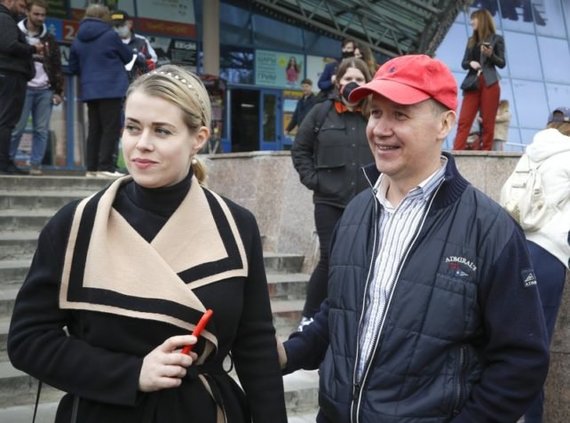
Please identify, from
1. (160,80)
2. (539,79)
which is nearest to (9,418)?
(160,80)

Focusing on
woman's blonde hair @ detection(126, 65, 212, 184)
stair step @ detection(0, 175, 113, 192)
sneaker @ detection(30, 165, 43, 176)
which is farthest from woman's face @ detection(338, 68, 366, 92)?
sneaker @ detection(30, 165, 43, 176)

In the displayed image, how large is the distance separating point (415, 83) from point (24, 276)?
446cm

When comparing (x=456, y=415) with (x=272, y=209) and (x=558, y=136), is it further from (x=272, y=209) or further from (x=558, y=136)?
(x=272, y=209)

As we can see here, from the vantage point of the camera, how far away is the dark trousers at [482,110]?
799 centimetres

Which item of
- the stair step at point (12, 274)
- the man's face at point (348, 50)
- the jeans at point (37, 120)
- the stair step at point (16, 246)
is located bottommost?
the stair step at point (12, 274)

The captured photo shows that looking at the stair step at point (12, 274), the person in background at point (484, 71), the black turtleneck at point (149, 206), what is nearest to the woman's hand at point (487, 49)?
the person in background at point (484, 71)

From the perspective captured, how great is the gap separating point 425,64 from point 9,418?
10.9 feet

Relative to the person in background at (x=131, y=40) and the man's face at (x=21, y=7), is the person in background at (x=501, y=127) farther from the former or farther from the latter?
the man's face at (x=21, y=7)

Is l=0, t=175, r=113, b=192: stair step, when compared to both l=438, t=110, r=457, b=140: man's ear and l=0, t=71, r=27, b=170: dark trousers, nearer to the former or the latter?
l=0, t=71, r=27, b=170: dark trousers

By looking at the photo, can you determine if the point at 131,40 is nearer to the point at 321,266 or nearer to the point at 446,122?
the point at 321,266

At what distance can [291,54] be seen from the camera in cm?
1989

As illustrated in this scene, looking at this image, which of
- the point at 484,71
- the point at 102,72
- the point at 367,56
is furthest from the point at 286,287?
the point at 484,71

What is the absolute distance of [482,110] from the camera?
8.10 m

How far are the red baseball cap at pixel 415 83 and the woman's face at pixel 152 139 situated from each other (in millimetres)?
582
